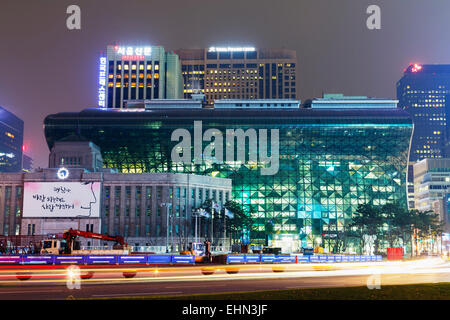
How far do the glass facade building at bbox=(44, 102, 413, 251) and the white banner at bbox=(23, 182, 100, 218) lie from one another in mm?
38839

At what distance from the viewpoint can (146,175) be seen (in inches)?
4749

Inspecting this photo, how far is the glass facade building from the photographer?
15312cm

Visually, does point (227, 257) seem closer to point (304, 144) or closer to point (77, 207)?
point (77, 207)

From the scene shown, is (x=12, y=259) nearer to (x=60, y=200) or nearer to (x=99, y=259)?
(x=99, y=259)

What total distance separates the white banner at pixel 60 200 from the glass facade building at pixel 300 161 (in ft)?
127

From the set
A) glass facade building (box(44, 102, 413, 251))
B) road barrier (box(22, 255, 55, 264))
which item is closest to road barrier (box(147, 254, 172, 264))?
road barrier (box(22, 255, 55, 264))

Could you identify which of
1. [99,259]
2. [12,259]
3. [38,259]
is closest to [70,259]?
[99,259]

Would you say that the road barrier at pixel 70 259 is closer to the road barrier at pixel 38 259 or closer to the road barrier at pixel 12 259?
the road barrier at pixel 38 259

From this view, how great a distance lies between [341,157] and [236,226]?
45.6 metres

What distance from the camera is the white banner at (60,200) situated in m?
113

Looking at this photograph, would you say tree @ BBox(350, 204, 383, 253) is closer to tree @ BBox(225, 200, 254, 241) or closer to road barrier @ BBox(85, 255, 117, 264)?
tree @ BBox(225, 200, 254, 241)

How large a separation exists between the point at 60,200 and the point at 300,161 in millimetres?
72564

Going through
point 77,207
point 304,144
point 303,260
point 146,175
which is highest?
point 304,144
